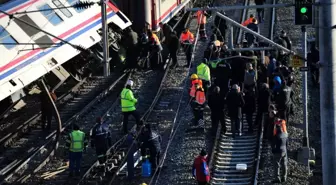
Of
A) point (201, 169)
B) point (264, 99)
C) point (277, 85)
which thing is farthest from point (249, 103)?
point (201, 169)

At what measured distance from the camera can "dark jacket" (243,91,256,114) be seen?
20.1 m

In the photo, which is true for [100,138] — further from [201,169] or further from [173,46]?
[173,46]

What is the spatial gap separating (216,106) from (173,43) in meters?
6.64

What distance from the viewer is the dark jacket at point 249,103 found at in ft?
66.0

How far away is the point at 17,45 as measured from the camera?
22.0 m

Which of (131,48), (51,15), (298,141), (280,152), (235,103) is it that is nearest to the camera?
(280,152)

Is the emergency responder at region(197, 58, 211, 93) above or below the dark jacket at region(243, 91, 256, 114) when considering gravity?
above

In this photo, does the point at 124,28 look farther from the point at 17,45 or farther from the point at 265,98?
the point at 265,98

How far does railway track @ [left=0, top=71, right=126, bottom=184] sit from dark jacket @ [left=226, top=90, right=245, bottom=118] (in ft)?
14.0

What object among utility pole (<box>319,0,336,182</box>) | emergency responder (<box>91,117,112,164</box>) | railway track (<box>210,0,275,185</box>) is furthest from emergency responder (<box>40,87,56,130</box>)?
utility pole (<box>319,0,336,182</box>)

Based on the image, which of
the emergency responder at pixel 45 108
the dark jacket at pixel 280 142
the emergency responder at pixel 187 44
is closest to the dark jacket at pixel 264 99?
the dark jacket at pixel 280 142

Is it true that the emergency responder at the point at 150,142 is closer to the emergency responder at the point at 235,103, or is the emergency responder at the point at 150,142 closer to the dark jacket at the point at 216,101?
the dark jacket at the point at 216,101

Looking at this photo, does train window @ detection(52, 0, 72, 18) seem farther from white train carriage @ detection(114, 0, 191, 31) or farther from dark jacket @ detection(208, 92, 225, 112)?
dark jacket @ detection(208, 92, 225, 112)

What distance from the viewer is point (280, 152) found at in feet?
58.4
